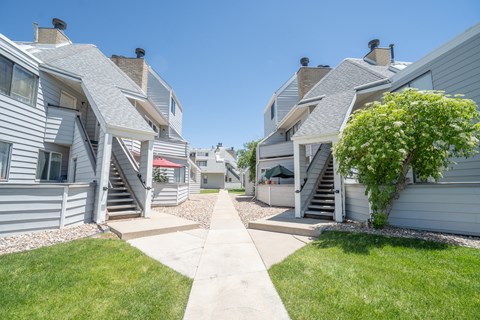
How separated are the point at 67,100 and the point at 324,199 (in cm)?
1372

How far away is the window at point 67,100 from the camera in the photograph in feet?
32.0

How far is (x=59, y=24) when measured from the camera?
12531mm

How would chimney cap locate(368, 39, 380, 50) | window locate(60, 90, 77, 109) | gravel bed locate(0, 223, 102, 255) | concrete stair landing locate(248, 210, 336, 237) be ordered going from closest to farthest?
gravel bed locate(0, 223, 102, 255) < concrete stair landing locate(248, 210, 336, 237) < window locate(60, 90, 77, 109) < chimney cap locate(368, 39, 380, 50)

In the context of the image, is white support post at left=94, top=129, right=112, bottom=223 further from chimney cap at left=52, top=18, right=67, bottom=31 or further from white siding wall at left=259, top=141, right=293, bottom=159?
chimney cap at left=52, top=18, right=67, bottom=31

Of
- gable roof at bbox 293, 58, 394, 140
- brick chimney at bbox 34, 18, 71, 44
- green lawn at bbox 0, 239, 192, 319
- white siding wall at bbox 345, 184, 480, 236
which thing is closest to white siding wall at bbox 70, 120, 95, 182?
green lawn at bbox 0, 239, 192, 319

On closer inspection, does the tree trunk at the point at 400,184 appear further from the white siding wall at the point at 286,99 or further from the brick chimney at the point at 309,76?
the white siding wall at the point at 286,99

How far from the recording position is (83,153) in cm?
820

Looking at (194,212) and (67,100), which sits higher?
(67,100)

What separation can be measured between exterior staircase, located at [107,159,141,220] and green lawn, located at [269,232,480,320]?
6303 mm

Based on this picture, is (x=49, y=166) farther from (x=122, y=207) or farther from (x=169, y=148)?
(x=169, y=148)

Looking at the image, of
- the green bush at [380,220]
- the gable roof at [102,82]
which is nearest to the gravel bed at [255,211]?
the green bush at [380,220]

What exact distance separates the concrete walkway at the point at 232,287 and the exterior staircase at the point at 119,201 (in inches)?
169

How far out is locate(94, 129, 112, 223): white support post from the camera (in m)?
6.77

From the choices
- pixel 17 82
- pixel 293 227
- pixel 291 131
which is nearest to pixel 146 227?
pixel 293 227
